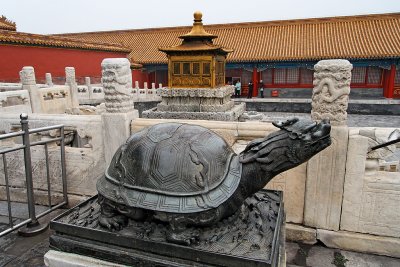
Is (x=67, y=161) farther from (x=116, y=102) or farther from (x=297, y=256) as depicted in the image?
(x=297, y=256)

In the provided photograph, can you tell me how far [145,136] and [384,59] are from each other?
21.0 meters

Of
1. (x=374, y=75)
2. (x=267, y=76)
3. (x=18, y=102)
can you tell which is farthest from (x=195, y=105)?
(x=374, y=75)

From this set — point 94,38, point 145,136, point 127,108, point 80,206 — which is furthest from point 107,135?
point 94,38

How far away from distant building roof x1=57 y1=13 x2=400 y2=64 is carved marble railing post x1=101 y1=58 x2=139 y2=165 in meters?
17.8

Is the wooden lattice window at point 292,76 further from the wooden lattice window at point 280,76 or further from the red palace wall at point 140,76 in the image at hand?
the red palace wall at point 140,76

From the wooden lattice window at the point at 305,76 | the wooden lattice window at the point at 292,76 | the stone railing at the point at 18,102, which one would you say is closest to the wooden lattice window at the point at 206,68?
the stone railing at the point at 18,102

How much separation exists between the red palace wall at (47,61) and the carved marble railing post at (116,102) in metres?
12.7

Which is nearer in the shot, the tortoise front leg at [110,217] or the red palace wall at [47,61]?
the tortoise front leg at [110,217]

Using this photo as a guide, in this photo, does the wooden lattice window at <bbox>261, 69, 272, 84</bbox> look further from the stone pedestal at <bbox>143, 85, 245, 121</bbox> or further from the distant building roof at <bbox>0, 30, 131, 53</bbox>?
the stone pedestal at <bbox>143, 85, 245, 121</bbox>

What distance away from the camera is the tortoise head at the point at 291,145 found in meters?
1.98

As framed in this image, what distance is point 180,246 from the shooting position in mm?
2115

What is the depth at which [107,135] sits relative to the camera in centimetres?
384

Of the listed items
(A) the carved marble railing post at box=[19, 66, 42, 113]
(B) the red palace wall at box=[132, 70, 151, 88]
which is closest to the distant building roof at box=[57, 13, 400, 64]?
(B) the red palace wall at box=[132, 70, 151, 88]

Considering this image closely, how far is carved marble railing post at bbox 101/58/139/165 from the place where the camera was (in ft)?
11.8
